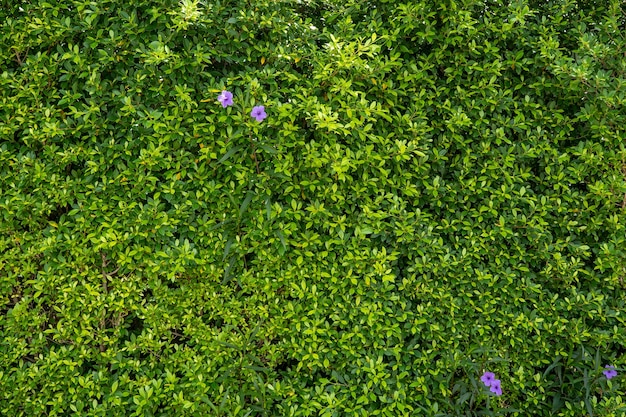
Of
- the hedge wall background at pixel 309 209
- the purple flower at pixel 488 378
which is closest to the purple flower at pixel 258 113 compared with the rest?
the hedge wall background at pixel 309 209

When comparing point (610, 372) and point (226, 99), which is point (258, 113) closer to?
point (226, 99)

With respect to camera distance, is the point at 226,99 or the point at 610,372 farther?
the point at 610,372

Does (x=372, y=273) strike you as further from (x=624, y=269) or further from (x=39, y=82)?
(x=39, y=82)

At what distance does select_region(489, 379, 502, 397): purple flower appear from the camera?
109 inches

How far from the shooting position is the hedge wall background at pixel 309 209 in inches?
105

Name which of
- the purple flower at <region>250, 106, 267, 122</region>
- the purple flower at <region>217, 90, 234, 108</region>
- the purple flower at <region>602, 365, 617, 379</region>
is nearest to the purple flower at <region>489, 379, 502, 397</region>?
the purple flower at <region>602, 365, 617, 379</region>

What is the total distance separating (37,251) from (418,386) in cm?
195

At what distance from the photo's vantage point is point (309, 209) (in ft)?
8.88

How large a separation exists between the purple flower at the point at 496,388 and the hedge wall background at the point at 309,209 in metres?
0.10

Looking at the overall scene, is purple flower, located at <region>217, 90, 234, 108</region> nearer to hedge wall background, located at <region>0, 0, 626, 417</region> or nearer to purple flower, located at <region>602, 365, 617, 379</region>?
hedge wall background, located at <region>0, 0, 626, 417</region>

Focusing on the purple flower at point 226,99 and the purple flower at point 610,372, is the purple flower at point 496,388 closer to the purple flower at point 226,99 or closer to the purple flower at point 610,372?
the purple flower at point 610,372

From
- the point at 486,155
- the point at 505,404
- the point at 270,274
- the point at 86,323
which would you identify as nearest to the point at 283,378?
the point at 270,274

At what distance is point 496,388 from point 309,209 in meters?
1.27

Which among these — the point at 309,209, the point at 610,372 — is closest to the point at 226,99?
the point at 309,209
